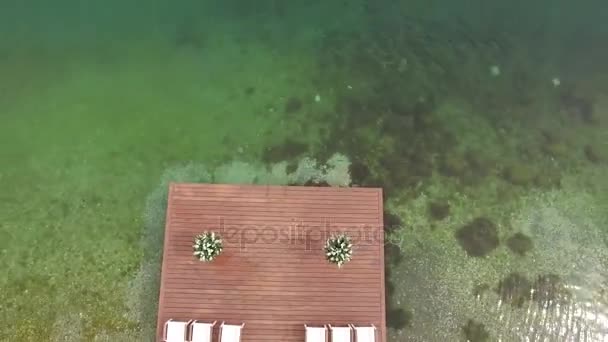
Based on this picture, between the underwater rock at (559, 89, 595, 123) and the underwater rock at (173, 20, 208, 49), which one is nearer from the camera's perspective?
the underwater rock at (559, 89, 595, 123)

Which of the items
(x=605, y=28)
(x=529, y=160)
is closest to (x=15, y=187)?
(x=529, y=160)

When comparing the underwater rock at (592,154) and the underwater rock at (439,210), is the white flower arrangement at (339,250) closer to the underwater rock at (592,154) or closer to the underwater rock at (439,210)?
the underwater rock at (439,210)

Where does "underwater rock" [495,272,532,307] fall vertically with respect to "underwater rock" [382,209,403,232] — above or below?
below

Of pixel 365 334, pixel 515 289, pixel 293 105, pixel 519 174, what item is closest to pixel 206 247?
pixel 365 334

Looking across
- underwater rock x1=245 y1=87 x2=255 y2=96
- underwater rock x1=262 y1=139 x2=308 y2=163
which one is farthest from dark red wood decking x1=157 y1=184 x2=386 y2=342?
underwater rock x1=245 y1=87 x2=255 y2=96

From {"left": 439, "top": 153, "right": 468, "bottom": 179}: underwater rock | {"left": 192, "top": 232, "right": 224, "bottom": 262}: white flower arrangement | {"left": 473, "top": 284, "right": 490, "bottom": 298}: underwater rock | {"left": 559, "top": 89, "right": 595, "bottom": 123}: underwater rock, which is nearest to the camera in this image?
{"left": 192, "top": 232, "right": 224, "bottom": 262}: white flower arrangement

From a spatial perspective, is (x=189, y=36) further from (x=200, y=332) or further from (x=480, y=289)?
(x=480, y=289)

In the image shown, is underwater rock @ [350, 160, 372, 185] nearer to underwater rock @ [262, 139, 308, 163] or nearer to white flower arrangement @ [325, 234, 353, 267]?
underwater rock @ [262, 139, 308, 163]
